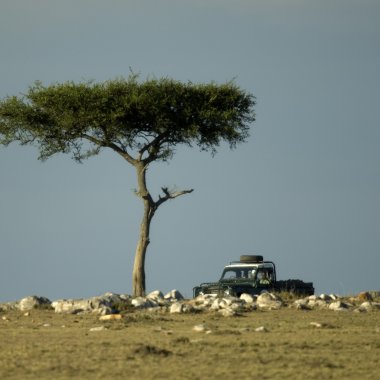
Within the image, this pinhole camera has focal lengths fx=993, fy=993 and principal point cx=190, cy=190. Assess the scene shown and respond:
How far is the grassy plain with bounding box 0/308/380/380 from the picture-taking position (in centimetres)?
1731

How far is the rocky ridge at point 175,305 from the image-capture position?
3155 centimetres

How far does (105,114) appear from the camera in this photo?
48.0 m

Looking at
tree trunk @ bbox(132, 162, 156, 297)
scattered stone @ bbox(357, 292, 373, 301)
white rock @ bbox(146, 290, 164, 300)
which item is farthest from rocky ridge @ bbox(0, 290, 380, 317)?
tree trunk @ bbox(132, 162, 156, 297)

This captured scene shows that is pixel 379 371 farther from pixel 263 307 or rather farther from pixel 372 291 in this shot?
pixel 372 291

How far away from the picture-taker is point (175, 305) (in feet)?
104

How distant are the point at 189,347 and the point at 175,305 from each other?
11.0 meters

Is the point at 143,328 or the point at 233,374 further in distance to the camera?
the point at 143,328

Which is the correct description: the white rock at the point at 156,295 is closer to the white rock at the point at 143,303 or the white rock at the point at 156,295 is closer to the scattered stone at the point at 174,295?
the scattered stone at the point at 174,295

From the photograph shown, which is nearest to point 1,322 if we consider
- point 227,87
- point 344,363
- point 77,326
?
point 77,326

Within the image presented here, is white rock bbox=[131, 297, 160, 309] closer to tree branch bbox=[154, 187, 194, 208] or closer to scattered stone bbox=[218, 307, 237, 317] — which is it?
scattered stone bbox=[218, 307, 237, 317]

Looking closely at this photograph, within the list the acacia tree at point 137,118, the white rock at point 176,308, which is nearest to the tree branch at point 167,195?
the acacia tree at point 137,118

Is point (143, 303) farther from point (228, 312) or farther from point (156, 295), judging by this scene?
point (156, 295)

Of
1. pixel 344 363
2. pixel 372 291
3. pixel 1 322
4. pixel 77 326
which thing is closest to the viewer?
pixel 344 363

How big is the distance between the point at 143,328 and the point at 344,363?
8.39 m
